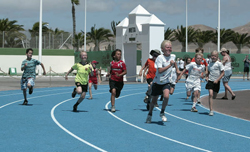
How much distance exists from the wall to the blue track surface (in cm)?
3485

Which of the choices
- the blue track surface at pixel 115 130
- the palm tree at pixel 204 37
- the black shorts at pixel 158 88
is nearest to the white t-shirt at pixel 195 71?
the blue track surface at pixel 115 130

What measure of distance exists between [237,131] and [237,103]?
24.1ft

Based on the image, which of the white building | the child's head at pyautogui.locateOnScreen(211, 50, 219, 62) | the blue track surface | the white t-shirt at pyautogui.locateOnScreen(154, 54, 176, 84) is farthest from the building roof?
the white t-shirt at pyautogui.locateOnScreen(154, 54, 176, 84)

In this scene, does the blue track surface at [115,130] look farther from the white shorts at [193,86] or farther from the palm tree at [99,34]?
the palm tree at [99,34]

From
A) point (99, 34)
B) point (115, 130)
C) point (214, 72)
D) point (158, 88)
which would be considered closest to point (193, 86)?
point (214, 72)

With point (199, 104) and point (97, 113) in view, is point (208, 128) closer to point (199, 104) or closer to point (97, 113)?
point (97, 113)

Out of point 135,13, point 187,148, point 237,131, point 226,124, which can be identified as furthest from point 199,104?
point 135,13

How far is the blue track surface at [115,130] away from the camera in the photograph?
27.8 feet

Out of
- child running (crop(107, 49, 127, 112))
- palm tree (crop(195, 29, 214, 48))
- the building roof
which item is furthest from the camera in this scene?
palm tree (crop(195, 29, 214, 48))

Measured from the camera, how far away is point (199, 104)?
1706cm

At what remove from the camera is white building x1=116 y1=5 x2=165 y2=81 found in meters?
31.8

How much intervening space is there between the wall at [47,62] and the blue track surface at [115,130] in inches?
1372

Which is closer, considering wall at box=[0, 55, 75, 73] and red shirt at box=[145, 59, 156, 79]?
red shirt at box=[145, 59, 156, 79]

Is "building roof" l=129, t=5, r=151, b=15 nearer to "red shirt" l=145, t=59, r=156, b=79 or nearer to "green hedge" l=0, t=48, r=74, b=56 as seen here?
"red shirt" l=145, t=59, r=156, b=79
